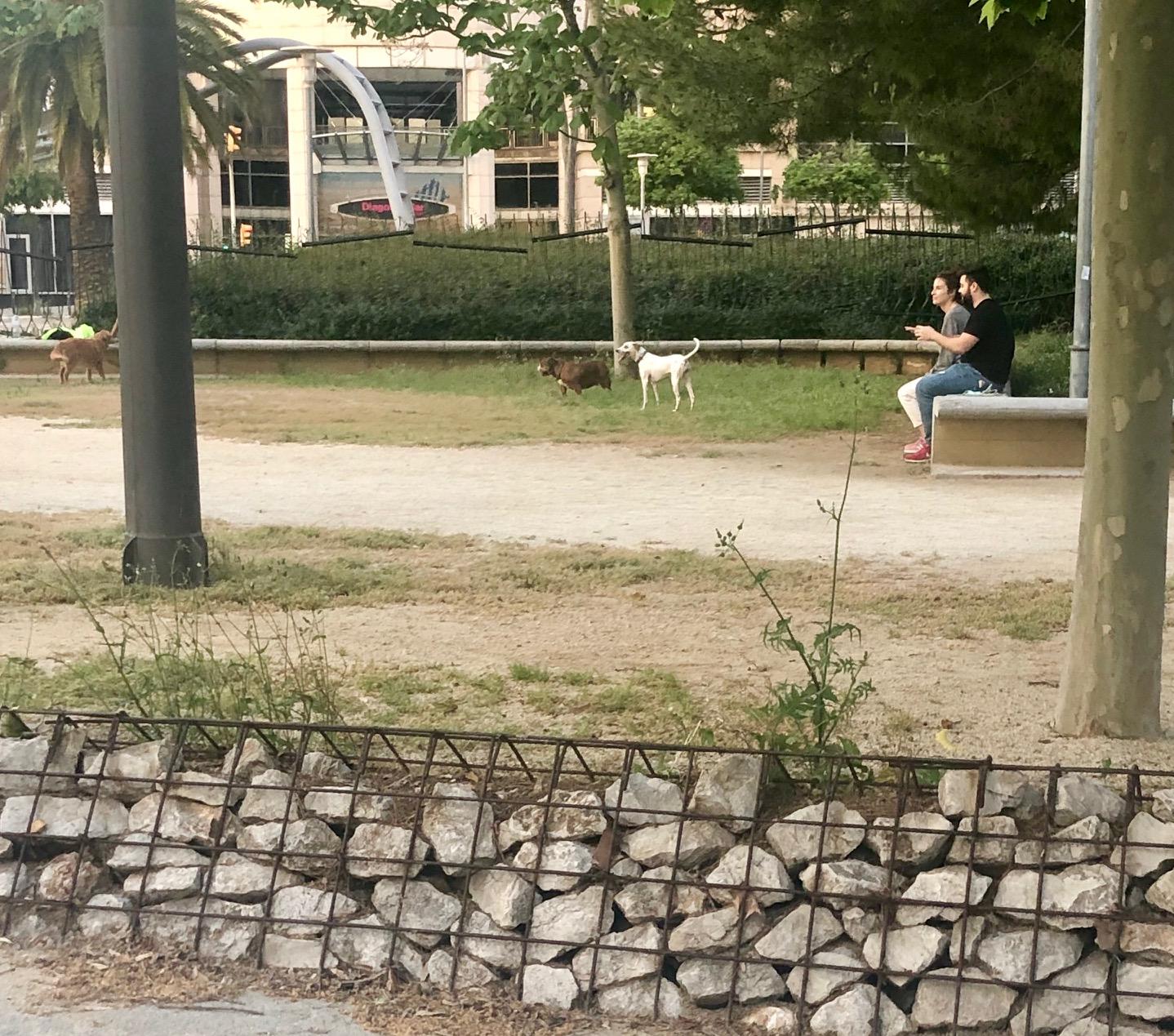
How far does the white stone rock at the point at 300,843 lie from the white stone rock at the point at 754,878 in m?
0.87

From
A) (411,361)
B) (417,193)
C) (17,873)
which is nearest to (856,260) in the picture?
(411,361)

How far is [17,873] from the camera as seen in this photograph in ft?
12.4

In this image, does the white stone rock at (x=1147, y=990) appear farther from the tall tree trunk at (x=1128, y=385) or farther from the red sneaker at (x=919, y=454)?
the red sneaker at (x=919, y=454)

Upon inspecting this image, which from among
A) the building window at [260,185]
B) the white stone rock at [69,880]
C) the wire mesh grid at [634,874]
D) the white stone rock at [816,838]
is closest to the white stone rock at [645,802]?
the wire mesh grid at [634,874]

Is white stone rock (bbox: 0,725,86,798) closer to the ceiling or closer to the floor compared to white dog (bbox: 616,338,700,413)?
closer to the floor

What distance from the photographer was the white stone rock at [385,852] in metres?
3.66

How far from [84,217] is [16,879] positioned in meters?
24.6

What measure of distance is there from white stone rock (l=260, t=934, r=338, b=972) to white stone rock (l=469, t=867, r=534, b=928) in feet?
1.13

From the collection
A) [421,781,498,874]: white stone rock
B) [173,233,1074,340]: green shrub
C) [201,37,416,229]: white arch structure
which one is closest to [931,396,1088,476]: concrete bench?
[421,781,498,874]: white stone rock

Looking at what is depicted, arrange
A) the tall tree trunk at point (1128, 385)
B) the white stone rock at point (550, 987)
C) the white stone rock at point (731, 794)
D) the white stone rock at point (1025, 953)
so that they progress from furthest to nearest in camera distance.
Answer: the tall tree trunk at point (1128, 385)
the white stone rock at point (731, 794)
the white stone rock at point (550, 987)
the white stone rock at point (1025, 953)

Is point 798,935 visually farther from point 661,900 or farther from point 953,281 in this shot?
point 953,281

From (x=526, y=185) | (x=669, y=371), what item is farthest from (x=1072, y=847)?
(x=526, y=185)

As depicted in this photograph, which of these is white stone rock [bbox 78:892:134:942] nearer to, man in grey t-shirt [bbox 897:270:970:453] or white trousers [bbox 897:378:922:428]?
white trousers [bbox 897:378:922:428]

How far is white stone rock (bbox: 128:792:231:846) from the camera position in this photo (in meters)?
3.81
